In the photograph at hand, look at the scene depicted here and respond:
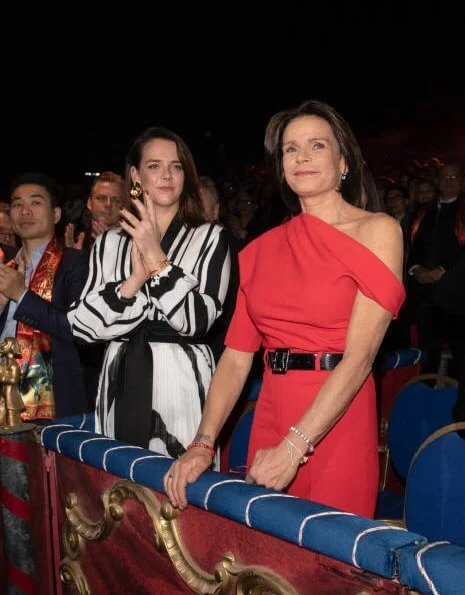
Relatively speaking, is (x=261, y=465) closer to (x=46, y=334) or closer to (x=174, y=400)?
(x=174, y=400)

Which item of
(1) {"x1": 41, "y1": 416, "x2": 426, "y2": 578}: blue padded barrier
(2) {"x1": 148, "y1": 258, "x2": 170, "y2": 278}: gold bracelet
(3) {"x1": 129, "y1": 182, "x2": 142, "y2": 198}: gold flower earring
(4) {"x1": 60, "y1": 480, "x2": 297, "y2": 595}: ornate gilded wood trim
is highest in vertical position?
(3) {"x1": 129, "y1": 182, "x2": 142, "y2": 198}: gold flower earring

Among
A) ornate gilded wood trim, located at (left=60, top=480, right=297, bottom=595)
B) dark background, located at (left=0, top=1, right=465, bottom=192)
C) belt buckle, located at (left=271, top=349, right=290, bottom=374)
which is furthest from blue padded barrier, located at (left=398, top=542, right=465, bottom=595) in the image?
dark background, located at (left=0, top=1, right=465, bottom=192)

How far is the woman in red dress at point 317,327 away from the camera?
6.14 feet

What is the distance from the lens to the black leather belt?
6.47ft

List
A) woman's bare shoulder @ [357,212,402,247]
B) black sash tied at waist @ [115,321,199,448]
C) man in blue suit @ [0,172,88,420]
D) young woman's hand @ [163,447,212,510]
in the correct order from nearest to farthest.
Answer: young woman's hand @ [163,447,212,510] → woman's bare shoulder @ [357,212,402,247] → black sash tied at waist @ [115,321,199,448] → man in blue suit @ [0,172,88,420]

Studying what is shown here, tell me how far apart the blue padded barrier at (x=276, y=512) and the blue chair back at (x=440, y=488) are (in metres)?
0.66

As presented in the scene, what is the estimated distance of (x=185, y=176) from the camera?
276 centimetres

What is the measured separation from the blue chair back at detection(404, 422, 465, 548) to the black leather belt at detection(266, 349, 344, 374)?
1.37ft

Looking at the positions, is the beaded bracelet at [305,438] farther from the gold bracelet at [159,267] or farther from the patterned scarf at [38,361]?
the patterned scarf at [38,361]

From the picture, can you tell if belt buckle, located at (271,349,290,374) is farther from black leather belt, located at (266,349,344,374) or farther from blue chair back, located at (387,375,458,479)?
blue chair back, located at (387,375,458,479)

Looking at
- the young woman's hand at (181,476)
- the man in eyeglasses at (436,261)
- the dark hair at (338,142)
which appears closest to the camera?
the young woman's hand at (181,476)

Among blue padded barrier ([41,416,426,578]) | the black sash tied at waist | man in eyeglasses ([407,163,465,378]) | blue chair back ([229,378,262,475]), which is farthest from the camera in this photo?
man in eyeglasses ([407,163,465,378])

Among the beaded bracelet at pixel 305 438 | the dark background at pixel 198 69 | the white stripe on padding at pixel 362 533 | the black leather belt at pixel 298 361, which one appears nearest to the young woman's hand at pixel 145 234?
the black leather belt at pixel 298 361

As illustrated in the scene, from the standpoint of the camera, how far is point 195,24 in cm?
1284
